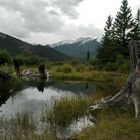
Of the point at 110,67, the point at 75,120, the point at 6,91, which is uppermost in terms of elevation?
the point at 110,67

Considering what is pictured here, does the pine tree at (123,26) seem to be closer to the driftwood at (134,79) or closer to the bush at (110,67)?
the bush at (110,67)

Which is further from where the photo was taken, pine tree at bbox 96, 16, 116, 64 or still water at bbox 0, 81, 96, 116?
pine tree at bbox 96, 16, 116, 64

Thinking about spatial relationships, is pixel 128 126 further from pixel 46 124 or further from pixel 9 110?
pixel 9 110

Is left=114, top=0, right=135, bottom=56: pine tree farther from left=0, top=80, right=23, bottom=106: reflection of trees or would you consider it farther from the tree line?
left=0, top=80, right=23, bottom=106: reflection of trees

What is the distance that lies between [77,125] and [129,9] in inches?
2266

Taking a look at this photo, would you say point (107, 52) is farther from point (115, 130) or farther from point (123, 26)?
point (115, 130)

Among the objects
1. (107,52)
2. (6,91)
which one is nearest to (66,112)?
(6,91)

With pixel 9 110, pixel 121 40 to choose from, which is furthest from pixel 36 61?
pixel 9 110

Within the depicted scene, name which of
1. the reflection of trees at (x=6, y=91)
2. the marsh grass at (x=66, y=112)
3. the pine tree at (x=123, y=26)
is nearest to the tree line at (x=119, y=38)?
the pine tree at (x=123, y=26)

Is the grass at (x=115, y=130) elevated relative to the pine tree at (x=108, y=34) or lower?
lower

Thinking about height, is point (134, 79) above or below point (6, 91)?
above

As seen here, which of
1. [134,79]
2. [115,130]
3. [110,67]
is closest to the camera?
[115,130]

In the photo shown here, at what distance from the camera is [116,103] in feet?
43.9

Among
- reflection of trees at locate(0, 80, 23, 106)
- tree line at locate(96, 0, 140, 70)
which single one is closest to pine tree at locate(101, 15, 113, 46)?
tree line at locate(96, 0, 140, 70)
